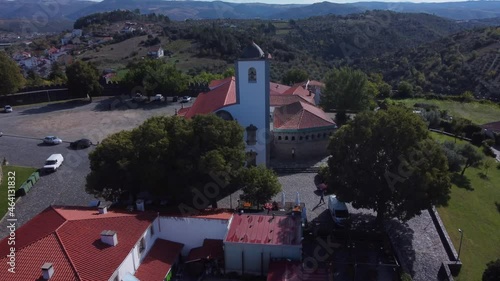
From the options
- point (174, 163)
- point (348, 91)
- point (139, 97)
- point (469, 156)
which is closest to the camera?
point (174, 163)

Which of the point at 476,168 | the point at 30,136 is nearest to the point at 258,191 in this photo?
the point at 476,168

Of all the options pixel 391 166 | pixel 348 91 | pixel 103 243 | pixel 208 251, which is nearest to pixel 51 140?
pixel 103 243

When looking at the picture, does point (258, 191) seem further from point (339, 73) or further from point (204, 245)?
point (339, 73)

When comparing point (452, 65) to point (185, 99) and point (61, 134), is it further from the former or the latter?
point (61, 134)

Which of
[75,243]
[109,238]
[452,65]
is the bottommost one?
[452,65]

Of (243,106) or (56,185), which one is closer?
(56,185)

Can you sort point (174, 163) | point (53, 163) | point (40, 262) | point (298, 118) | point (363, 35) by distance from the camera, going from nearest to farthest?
point (40, 262)
point (174, 163)
point (53, 163)
point (298, 118)
point (363, 35)

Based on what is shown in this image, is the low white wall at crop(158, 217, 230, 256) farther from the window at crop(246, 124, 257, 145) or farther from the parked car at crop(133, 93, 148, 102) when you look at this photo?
the parked car at crop(133, 93, 148, 102)

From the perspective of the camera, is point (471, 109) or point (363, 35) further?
point (363, 35)
